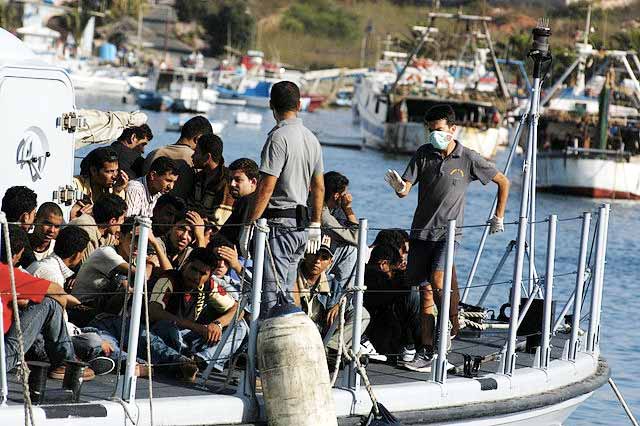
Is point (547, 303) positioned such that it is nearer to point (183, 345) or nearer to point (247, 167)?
point (247, 167)

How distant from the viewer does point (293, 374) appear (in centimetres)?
779

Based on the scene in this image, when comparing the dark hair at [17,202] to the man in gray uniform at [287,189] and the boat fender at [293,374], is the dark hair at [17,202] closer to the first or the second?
the man in gray uniform at [287,189]

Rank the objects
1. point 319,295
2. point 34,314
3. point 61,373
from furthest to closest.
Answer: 1. point 319,295
2. point 61,373
3. point 34,314

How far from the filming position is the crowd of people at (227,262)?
8.05m

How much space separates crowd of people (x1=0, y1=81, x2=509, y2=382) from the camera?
8047 mm

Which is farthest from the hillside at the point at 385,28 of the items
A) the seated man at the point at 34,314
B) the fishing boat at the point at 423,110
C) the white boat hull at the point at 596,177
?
the seated man at the point at 34,314


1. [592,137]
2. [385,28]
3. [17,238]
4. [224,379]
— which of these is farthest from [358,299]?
[385,28]

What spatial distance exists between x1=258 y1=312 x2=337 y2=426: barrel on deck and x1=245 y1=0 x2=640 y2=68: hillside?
5176 centimetres

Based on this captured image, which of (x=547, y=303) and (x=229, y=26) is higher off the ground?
(x=547, y=303)

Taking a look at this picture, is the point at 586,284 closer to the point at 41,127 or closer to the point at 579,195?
the point at 41,127

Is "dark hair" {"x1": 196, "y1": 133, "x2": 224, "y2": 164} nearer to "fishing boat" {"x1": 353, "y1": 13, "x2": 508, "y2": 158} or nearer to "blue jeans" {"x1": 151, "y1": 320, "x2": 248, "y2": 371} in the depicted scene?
"blue jeans" {"x1": 151, "y1": 320, "x2": 248, "y2": 371}

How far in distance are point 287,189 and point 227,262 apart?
55cm

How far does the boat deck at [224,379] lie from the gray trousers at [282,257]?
51cm

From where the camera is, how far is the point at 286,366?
781cm
